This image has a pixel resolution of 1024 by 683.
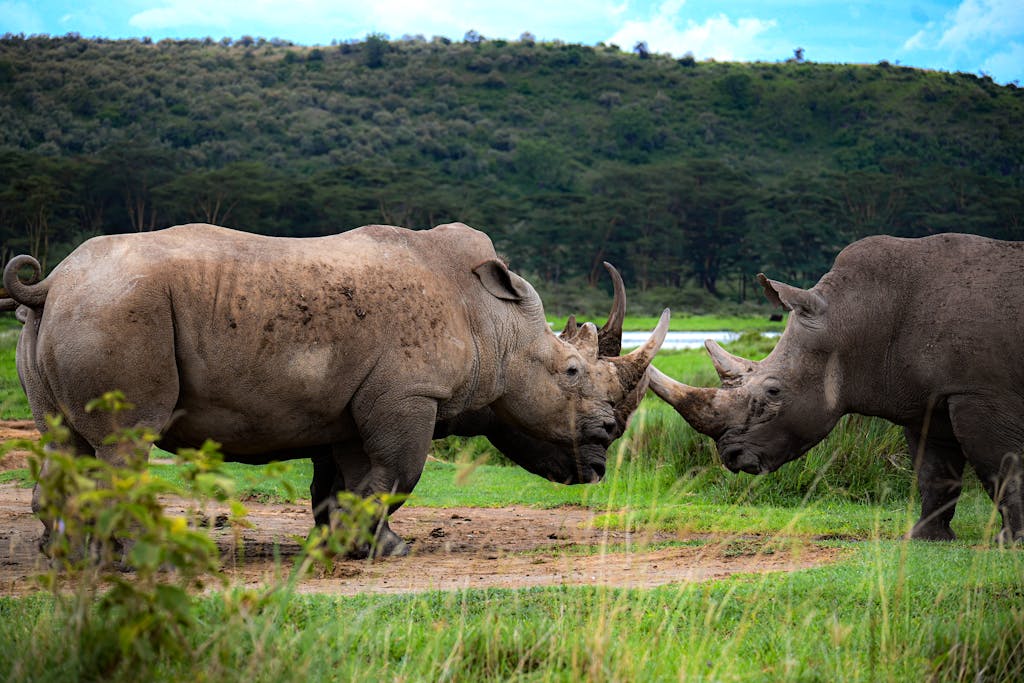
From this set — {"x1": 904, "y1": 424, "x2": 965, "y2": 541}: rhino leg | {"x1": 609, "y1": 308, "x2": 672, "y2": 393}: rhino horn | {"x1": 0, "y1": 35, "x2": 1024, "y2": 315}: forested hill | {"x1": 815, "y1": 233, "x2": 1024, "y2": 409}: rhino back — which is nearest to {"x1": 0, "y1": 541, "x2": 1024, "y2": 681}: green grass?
{"x1": 815, "y1": 233, "x2": 1024, "y2": 409}: rhino back

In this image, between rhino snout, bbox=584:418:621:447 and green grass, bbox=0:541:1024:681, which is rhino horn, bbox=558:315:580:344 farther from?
green grass, bbox=0:541:1024:681

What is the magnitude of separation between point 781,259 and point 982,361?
51.1 m

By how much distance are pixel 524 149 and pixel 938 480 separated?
68962mm

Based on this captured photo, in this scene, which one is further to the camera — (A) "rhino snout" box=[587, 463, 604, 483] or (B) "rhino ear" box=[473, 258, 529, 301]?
(A) "rhino snout" box=[587, 463, 604, 483]

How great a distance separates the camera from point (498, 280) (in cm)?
756

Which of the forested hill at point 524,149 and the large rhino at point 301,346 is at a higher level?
the forested hill at point 524,149

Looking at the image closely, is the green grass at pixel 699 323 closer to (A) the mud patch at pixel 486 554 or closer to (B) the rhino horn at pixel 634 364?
(A) the mud patch at pixel 486 554

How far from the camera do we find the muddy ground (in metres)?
5.94

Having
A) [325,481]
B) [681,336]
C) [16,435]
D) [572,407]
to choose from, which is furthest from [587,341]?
[681,336]

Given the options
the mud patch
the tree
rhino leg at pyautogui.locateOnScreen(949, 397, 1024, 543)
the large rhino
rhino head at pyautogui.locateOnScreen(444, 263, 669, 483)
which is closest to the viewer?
the mud patch

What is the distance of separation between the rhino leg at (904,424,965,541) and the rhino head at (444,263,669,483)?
1.83 m

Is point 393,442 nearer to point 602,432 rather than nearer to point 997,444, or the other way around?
point 602,432

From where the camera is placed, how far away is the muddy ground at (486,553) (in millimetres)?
5941

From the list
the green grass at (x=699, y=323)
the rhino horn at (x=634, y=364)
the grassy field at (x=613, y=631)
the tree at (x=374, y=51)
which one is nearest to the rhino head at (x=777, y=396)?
the rhino horn at (x=634, y=364)
